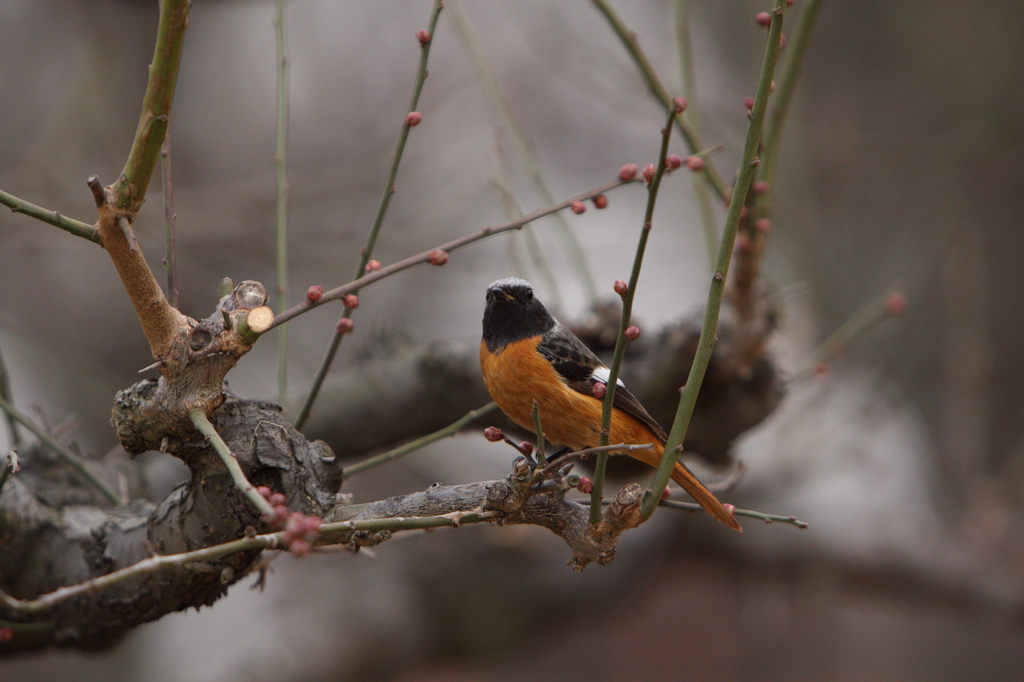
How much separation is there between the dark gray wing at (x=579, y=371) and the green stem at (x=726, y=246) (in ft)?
4.29

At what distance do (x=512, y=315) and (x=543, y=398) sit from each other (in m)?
0.53

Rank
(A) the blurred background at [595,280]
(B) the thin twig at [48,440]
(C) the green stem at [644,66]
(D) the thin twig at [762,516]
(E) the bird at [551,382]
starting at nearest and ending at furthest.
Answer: (D) the thin twig at [762,516] < (B) the thin twig at [48,440] < (E) the bird at [551,382] < (C) the green stem at [644,66] < (A) the blurred background at [595,280]

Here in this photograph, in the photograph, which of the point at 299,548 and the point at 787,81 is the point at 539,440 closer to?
the point at 299,548

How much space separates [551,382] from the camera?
2.97m

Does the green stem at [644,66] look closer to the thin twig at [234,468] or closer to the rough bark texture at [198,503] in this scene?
the rough bark texture at [198,503]

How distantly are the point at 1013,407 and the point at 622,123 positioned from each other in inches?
188

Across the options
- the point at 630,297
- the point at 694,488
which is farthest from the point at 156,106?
the point at 694,488

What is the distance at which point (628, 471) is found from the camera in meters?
4.06

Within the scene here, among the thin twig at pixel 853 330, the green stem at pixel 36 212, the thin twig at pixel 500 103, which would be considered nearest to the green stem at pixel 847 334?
the thin twig at pixel 853 330

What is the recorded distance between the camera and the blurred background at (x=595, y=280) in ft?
19.6

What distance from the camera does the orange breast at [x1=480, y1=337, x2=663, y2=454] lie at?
9.61ft

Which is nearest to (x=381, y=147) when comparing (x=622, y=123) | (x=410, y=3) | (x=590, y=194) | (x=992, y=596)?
(x=410, y=3)

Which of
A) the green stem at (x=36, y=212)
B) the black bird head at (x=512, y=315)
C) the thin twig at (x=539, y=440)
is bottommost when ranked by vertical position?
the thin twig at (x=539, y=440)

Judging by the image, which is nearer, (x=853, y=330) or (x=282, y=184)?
(x=282, y=184)
